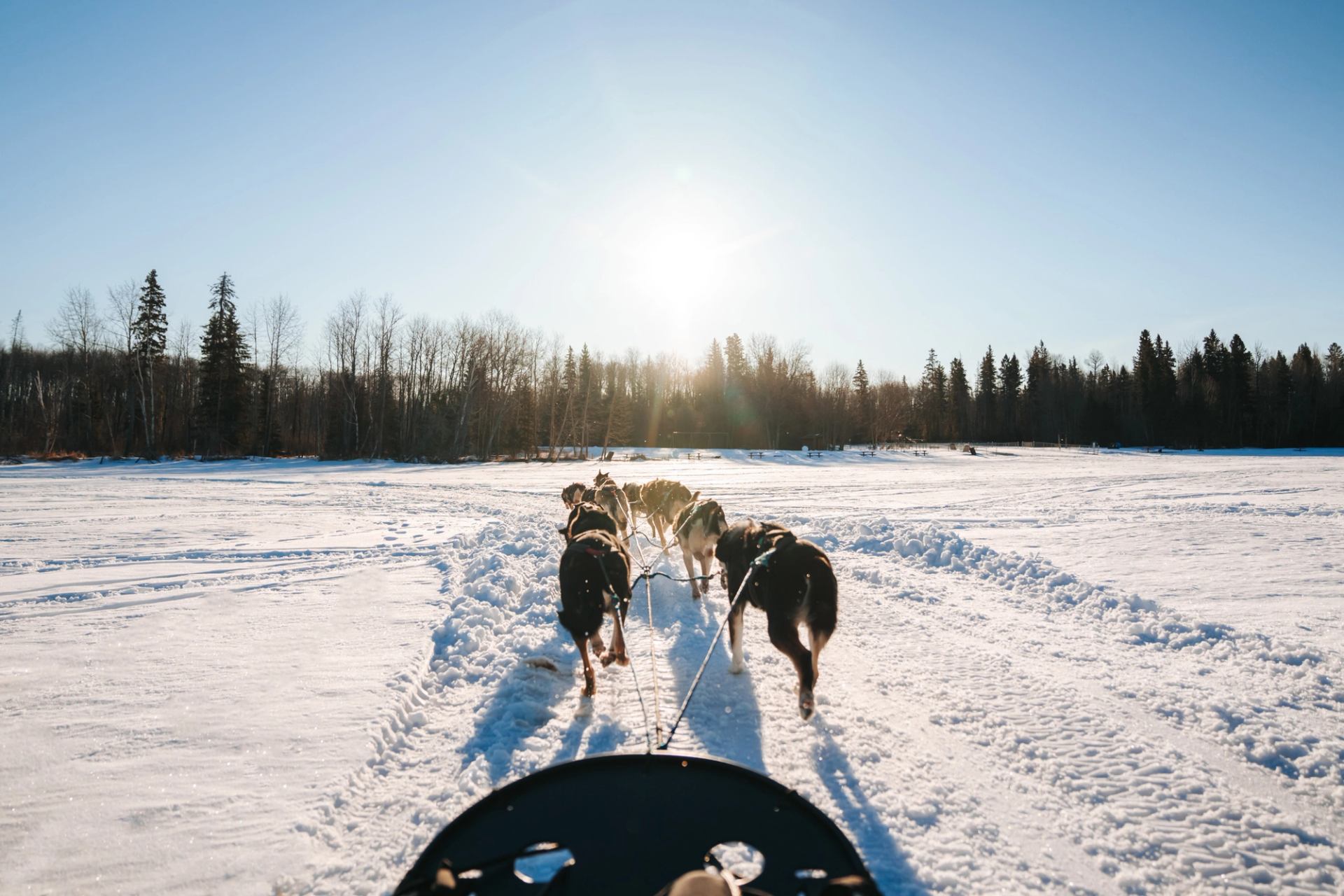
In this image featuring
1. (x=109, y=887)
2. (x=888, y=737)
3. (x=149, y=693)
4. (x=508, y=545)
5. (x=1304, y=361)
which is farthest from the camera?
(x=1304, y=361)

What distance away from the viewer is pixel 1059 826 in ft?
9.31

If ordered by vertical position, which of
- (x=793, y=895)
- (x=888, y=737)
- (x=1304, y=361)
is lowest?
(x=888, y=737)

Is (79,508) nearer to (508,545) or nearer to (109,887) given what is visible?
(508,545)

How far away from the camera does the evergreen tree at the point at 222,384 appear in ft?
153

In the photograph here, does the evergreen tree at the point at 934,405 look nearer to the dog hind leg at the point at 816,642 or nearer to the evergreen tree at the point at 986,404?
the evergreen tree at the point at 986,404

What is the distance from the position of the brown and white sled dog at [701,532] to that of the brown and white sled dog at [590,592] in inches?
114

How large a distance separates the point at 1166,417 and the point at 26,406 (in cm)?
13166

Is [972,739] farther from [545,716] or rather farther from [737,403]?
[737,403]

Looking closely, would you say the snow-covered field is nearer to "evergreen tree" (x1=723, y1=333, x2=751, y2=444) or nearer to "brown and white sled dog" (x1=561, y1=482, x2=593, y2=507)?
"brown and white sled dog" (x1=561, y1=482, x2=593, y2=507)

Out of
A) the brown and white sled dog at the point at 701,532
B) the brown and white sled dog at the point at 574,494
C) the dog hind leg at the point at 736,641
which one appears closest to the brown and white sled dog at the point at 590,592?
the dog hind leg at the point at 736,641

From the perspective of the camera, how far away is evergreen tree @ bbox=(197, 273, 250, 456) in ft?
153

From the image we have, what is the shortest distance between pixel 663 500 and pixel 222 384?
53.0m

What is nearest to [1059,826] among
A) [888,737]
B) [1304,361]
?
[888,737]

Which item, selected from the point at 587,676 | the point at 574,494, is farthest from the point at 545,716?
the point at 574,494
